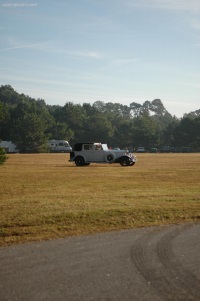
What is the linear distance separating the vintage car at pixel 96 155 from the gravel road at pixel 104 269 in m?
23.8

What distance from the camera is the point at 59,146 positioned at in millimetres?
86875

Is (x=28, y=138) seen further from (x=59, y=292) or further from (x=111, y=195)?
(x=59, y=292)

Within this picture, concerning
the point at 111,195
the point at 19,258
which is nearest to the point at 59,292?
the point at 19,258

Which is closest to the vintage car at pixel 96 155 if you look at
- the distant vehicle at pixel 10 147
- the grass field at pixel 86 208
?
the grass field at pixel 86 208

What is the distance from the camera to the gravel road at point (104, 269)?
5242 mm

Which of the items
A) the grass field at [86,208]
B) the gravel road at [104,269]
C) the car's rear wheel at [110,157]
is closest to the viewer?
the gravel road at [104,269]

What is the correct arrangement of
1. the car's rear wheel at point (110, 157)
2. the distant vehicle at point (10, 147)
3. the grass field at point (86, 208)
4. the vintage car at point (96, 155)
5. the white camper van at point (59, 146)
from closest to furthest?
the grass field at point (86, 208), the car's rear wheel at point (110, 157), the vintage car at point (96, 155), the distant vehicle at point (10, 147), the white camper van at point (59, 146)

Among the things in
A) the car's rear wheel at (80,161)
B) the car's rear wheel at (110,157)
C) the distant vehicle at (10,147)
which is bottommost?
the car's rear wheel at (80,161)

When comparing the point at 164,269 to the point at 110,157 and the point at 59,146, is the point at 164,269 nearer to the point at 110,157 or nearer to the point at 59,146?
the point at 110,157

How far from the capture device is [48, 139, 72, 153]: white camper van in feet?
283

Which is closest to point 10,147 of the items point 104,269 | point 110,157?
point 110,157

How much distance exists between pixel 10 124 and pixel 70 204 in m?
79.2

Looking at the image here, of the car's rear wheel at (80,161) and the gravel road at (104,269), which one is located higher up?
the car's rear wheel at (80,161)

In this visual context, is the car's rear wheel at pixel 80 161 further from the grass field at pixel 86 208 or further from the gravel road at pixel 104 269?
the gravel road at pixel 104 269
